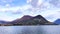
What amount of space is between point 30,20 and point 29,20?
51.7 inches

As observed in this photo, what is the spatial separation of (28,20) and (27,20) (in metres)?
1.71

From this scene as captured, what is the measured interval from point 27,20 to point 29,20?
3.57m

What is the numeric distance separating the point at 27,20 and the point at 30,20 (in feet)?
14.3

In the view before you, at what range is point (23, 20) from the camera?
642 feet

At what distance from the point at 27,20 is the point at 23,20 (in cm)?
606

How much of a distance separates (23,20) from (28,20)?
6.67 meters

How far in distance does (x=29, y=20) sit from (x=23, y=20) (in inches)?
298

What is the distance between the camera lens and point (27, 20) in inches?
7844

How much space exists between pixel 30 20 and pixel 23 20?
8.87 m

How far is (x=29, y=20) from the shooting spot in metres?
197

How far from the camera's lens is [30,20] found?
7761 inches
